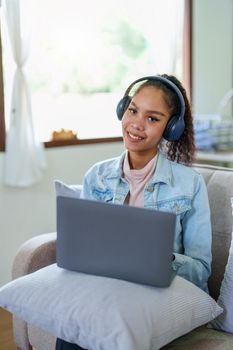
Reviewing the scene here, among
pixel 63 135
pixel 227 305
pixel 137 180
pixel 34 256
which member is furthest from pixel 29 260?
pixel 63 135

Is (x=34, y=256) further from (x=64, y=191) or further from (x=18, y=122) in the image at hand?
(x=18, y=122)

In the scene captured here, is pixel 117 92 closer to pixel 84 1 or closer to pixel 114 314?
pixel 84 1

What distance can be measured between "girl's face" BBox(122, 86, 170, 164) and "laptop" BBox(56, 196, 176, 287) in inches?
15.4

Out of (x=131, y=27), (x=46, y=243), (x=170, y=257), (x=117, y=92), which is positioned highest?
(x=131, y=27)

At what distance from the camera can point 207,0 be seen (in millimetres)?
3674

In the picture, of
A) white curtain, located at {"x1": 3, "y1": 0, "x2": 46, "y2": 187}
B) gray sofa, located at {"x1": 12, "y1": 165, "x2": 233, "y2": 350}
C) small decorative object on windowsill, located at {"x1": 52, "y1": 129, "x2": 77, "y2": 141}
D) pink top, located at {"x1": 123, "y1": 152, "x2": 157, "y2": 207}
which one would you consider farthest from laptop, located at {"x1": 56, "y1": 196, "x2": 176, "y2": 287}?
small decorative object on windowsill, located at {"x1": 52, "y1": 129, "x2": 77, "y2": 141}

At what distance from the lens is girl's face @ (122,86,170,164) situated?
1433 mm

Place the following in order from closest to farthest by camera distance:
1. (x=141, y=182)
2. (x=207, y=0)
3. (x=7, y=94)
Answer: (x=141, y=182)
(x=7, y=94)
(x=207, y=0)

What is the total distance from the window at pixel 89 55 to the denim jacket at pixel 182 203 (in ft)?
4.08

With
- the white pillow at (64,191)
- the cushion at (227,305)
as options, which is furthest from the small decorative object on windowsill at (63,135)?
the cushion at (227,305)

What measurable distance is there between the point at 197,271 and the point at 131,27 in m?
2.33

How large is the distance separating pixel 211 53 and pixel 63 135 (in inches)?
61.2

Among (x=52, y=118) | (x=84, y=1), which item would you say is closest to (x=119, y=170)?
(x=52, y=118)

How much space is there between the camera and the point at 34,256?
1625 millimetres
